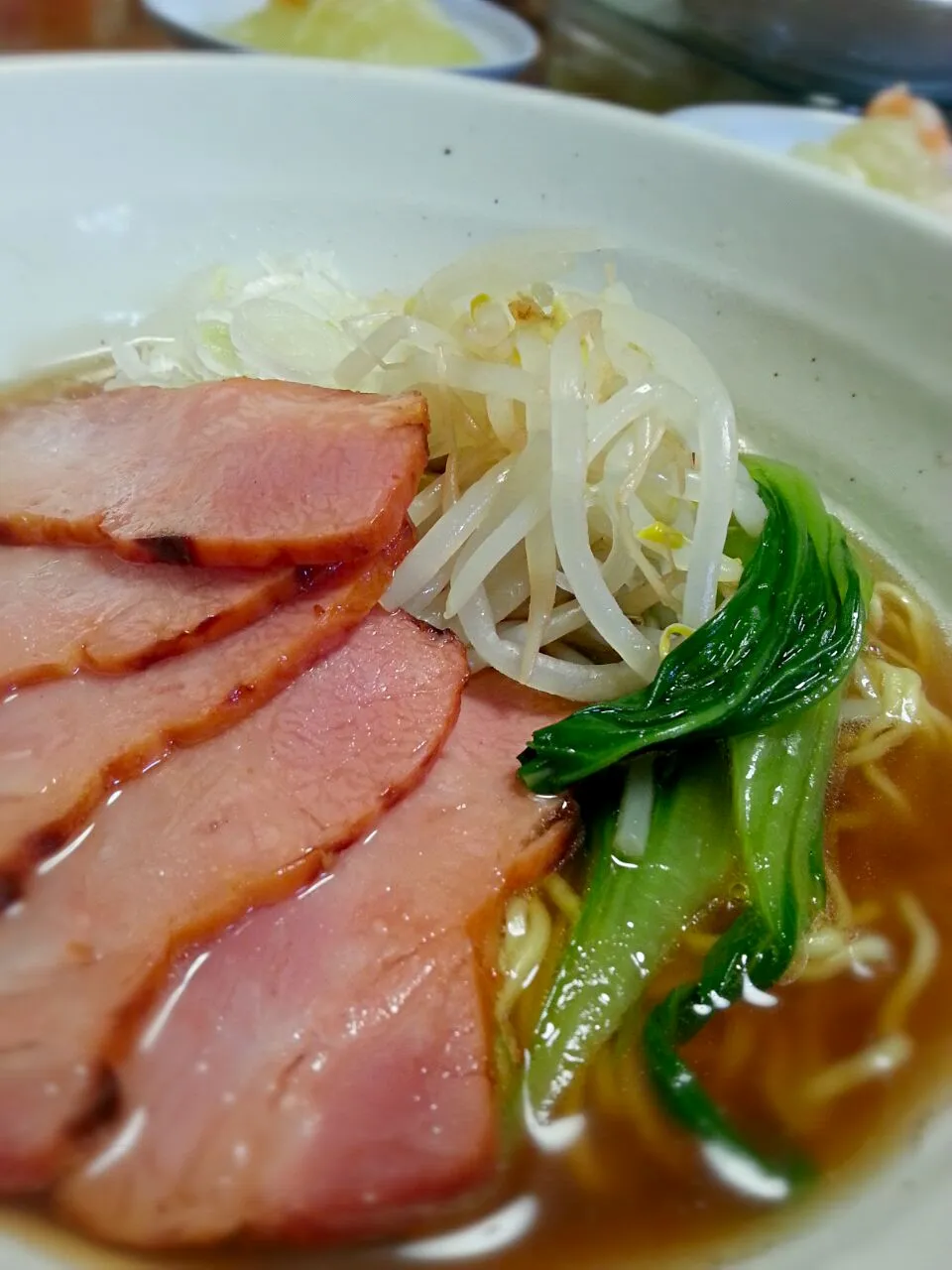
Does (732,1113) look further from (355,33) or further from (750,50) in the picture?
(750,50)

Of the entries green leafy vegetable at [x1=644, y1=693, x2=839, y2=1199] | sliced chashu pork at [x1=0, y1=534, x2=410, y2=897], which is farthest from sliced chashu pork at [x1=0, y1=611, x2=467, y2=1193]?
green leafy vegetable at [x1=644, y1=693, x2=839, y2=1199]

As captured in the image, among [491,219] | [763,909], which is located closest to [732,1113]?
[763,909]

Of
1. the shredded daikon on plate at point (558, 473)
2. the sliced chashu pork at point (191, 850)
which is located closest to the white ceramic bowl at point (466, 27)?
the shredded daikon on plate at point (558, 473)

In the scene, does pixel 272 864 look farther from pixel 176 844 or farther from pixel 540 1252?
pixel 540 1252

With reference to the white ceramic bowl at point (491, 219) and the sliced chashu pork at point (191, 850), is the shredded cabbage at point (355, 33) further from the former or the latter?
the sliced chashu pork at point (191, 850)

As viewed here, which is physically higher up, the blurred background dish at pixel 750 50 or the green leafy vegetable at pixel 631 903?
the blurred background dish at pixel 750 50
